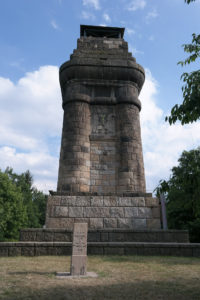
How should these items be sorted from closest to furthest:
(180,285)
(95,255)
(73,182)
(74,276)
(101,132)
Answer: (180,285)
(74,276)
(95,255)
(73,182)
(101,132)

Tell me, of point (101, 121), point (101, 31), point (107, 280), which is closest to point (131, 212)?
point (107, 280)

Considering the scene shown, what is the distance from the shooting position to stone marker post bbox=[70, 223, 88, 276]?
4758mm

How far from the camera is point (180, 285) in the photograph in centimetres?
413

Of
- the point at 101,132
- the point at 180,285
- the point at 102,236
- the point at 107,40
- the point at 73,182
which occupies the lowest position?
the point at 180,285

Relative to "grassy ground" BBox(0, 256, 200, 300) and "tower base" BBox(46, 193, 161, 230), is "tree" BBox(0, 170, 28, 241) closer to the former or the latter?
"tower base" BBox(46, 193, 161, 230)

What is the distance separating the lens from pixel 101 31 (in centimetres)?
1424

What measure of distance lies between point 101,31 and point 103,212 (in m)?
10.9

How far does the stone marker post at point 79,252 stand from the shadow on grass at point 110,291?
0.49 m

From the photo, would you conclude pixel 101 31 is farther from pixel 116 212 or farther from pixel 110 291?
pixel 110 291

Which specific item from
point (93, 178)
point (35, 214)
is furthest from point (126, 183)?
point (35, 214)

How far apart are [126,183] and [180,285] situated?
5614 millimetres

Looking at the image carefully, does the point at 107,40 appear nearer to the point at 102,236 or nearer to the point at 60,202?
the point at 60,202

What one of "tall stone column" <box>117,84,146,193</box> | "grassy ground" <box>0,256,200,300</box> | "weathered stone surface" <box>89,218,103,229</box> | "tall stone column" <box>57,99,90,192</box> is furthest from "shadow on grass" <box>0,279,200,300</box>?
"tall stone column" <box>117,84,146,193</box>

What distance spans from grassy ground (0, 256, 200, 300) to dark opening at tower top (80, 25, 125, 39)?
12359mm
